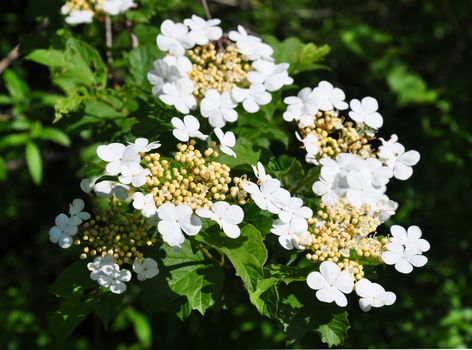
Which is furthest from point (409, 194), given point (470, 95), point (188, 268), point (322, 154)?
point (188, 268)

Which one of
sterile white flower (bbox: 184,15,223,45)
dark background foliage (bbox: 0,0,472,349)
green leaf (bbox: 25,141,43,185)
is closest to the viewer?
sterile white flower (bbox: 184,15,223,45)

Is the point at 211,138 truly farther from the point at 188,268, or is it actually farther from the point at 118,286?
the point at 118,286

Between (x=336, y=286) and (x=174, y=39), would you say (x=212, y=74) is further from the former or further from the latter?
(x=336, y=286)

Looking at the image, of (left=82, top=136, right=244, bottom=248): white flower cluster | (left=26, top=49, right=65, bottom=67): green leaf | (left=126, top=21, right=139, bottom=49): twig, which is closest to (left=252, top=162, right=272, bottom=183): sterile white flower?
(left=82, top=136, right=244, bottom=248): white flower cluster

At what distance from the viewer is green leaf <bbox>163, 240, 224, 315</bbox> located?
1923mm

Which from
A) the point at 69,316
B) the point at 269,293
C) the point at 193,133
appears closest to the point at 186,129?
the point at 193,133

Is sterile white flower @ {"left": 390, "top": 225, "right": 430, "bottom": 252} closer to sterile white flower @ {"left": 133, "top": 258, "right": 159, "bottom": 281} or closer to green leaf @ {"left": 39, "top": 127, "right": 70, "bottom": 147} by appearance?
sterile white flower @ {"left": 133, "top": 258, "right": 159, "bottom": 281}

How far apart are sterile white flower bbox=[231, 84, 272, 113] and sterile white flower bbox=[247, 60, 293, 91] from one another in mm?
27

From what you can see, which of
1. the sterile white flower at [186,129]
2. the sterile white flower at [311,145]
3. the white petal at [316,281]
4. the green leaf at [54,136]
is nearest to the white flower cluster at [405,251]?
the white petal at [316,281]

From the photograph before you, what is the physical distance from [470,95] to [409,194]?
0.71m

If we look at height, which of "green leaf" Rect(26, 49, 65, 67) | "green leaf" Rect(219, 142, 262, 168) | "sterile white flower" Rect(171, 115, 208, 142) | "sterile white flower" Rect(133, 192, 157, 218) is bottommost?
"green leaf" Rect(26, 49, 65, 67)

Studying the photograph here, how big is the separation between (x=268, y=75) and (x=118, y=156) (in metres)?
0.68

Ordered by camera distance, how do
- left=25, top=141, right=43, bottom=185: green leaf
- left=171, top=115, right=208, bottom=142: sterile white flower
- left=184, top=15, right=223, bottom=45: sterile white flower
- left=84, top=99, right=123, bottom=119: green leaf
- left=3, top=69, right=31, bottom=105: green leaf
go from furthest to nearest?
left=3, top=69, right=31, bottom=105: green leaf < left=25, top=141, right=43, bottom=185: green leaf < left=84, top=99, right=123, bottom=119: green leaf < left=184, top=15, right=223, bottom=45: sterile white flower < left=171, top=115, right=208, bottom=142: sterile white flower

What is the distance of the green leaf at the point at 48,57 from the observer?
2537mm
